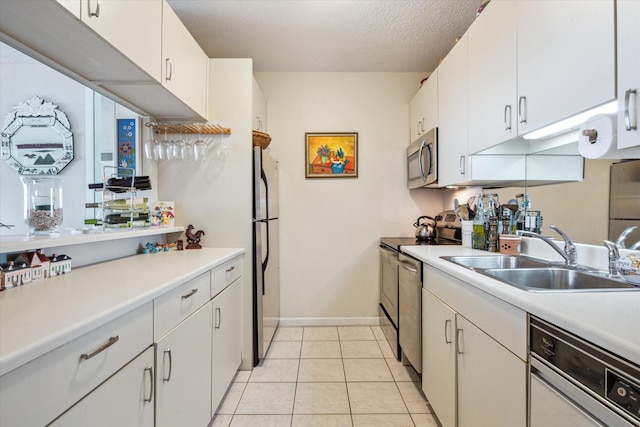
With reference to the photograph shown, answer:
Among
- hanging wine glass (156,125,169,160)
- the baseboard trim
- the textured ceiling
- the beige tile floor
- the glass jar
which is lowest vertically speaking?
the beige tile floor

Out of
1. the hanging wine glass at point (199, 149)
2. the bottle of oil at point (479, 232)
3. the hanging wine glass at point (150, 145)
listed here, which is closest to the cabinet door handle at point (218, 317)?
the hanging wine glass at point (199, 149)

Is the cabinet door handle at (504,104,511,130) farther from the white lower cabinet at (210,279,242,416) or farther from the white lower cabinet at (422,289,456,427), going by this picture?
the white lower cabinet at (210,279,242,416)

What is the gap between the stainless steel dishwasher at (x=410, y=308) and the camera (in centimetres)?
190

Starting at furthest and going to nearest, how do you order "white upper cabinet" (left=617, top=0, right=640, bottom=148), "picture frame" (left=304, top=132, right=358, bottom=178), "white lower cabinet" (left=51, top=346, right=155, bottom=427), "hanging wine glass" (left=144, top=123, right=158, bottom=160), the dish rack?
"picture frame" (left=304, top=132, right=358, bottom=178)
"hanging wine glass" (left=144, top=123, right=158, bottom=160)
the dish rack
"white upper cabinet" (left=617, top=0, right=640, bottom=148)
"white lower cabinet" (left=51, top=346, right=155, bottom=427)

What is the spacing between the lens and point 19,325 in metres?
0.73

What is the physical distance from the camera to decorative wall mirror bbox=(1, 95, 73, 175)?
4.85 ft

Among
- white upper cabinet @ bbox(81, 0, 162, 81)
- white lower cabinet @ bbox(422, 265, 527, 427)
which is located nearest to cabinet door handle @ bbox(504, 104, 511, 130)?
white lower cabinet @ bbox(422, 265, 527, 427)

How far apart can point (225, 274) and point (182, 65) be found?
134cm

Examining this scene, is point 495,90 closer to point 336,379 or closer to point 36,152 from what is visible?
point 336,379

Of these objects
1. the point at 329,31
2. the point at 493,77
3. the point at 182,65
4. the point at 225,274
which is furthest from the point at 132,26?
the point at 493,77

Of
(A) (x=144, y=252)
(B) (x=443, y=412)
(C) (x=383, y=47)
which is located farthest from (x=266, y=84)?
(B) (x=443, y=412)

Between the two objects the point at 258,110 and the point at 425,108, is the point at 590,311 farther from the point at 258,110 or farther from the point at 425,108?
the point at 258,110

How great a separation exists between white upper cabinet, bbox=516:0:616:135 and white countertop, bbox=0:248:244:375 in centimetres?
165

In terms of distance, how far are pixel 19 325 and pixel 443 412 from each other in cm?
173
